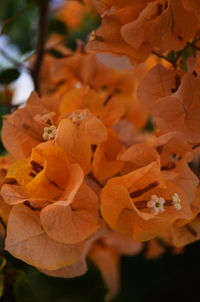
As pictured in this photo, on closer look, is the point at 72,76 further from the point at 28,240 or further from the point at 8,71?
the point at 28,240

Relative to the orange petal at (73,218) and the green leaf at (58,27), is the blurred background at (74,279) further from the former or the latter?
the orange petal at (73,218)

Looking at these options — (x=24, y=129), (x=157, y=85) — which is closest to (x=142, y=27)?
(x=157, y=85)

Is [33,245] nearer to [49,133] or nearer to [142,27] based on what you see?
[49,133]

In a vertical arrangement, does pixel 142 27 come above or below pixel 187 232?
above

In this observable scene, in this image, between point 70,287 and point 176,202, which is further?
point 70,287

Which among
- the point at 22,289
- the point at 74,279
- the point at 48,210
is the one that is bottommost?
the point at 74,279

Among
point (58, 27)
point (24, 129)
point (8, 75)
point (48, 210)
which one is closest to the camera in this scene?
point (48, 210)

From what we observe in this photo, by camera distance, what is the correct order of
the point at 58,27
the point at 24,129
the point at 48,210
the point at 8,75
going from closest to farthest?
the point at 48,210
the point at 24,129
the point at 8,75
the point at 58,27
